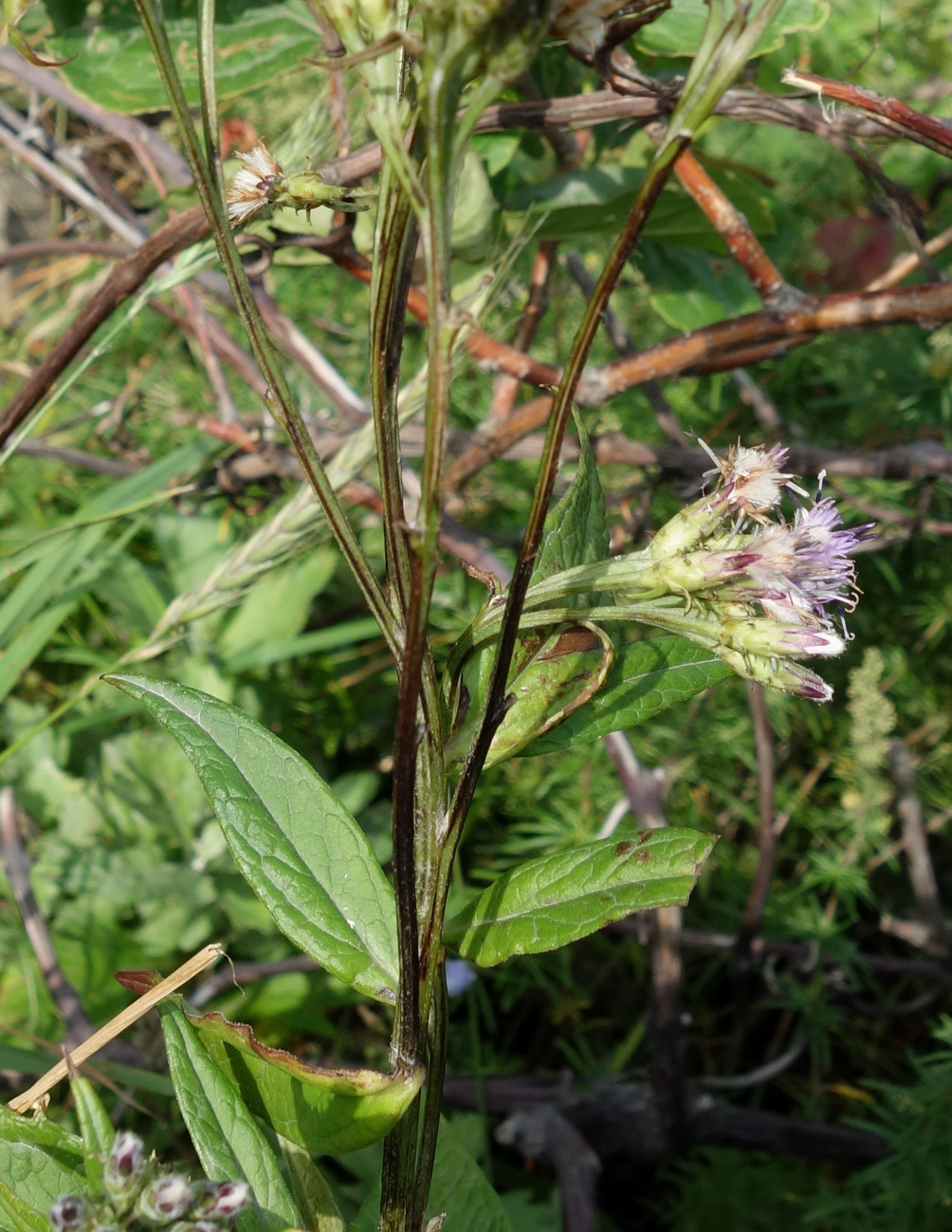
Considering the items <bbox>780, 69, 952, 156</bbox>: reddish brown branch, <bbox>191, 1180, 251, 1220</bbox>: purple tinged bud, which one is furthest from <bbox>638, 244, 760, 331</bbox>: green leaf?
<bbox>191, 1180, 251, 1220</bbox>: purple tinged bud

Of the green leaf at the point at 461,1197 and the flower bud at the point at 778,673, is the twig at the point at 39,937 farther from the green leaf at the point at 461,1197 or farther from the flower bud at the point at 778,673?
the flower bud at the point at 778,673

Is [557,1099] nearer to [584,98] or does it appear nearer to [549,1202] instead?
[549,1202]

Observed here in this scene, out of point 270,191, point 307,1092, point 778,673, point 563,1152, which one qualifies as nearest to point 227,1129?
point 307,1092

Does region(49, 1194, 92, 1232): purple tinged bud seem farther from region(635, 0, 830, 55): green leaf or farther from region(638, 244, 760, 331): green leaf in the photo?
region(638, 244, 760, 331): green leaf

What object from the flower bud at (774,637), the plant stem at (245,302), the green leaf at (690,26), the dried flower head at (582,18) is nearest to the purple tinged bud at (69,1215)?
the plant stem at (245,302)

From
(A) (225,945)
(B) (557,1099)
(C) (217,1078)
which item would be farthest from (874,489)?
(C) (217,1078)

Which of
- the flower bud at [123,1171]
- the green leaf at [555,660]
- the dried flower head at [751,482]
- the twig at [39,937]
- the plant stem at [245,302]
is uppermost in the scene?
the plant stem at [245,302]

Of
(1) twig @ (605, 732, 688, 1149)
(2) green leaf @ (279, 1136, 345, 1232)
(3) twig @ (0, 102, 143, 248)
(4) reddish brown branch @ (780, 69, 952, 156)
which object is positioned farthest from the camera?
(3) twig @ (0, 102, 143, 248)
